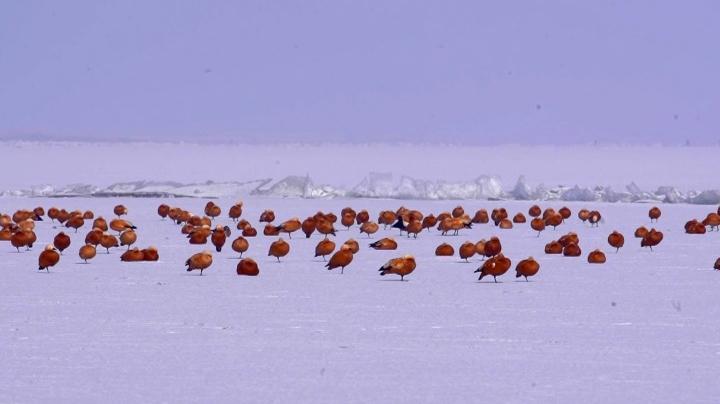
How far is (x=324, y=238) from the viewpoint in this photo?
1644 centimetres

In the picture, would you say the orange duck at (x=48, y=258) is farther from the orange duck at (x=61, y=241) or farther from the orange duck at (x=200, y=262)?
the orange duck at (x=61, y=241)

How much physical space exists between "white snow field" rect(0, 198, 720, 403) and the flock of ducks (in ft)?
0.54

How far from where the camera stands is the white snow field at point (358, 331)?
6.96m

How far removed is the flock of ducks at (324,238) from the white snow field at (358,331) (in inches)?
6.5

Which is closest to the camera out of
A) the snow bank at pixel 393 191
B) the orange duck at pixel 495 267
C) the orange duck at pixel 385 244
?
the orange duck at pixel 495 267

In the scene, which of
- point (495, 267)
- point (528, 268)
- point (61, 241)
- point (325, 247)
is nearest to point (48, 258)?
point (61, 241)

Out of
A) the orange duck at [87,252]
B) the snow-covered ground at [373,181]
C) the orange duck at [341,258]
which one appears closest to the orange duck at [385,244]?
the orange duck at [341,258]

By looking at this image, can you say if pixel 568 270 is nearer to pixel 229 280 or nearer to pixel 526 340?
pixel 229 280

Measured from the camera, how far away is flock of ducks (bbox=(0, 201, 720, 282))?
12.3 metres

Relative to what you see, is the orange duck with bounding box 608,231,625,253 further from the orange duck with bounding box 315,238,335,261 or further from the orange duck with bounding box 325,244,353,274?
the orange duck with bounding box 325,244,353,274

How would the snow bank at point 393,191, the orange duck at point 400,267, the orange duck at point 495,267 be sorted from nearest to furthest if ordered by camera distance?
the orange duck at point 495,267 < the orange duck at point 400,267 < the snow bank at point 393,191

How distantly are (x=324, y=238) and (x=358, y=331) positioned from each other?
24.8 ft

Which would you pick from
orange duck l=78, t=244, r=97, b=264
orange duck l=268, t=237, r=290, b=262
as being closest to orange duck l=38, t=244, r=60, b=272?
orange duck l=78, t=244, r=97, b=264

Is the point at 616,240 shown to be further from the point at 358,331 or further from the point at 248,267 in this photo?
the point at 358,331
